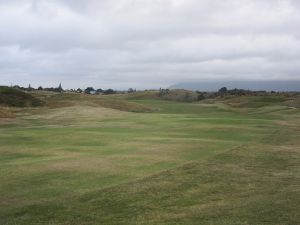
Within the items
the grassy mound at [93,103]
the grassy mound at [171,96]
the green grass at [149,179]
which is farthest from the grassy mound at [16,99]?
the grassy mound at [171,96]

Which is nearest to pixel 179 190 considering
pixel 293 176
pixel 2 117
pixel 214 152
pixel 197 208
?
pixel 197 208

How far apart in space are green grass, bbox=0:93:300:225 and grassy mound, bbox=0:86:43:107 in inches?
1606

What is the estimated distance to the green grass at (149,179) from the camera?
47.2 feet

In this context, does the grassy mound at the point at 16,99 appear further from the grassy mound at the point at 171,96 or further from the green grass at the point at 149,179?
the grassy mound at the point at 171,96

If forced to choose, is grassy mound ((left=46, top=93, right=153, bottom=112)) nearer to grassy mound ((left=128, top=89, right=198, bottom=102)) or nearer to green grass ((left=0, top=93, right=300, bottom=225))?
green grass ((left=0, top=93, right=300, bottom=225))

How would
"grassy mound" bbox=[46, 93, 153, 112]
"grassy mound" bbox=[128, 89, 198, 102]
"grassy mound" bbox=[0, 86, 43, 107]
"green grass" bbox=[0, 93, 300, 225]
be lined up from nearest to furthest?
"green grass" bbox=[0, 93, 300, 225] → "grassy mound" bbox=[0, 86, 43, 107] → "grassy mound" bbox=[46, 93, 153, 112] → "grassy mound" bbox=[128, 89, 198, 102]

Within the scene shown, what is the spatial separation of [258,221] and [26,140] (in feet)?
71.2

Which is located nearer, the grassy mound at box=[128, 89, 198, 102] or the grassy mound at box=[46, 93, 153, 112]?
the grassy mound at box=[46, 93, 153, 112]

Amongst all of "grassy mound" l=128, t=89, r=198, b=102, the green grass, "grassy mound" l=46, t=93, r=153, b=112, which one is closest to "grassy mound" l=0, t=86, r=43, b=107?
"grassy mound" l=46, t=93, r=153, b=112

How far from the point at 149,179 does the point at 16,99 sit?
61.9 metres

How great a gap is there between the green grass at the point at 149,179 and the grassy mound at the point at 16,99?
40.8 metres

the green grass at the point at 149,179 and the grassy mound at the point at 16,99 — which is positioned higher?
the grassy mound at the point at 16,99

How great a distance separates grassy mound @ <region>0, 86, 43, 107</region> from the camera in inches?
2985

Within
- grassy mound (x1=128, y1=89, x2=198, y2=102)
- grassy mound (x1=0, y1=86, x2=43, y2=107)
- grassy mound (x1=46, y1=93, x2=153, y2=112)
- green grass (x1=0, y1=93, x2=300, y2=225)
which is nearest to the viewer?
green grass (x1=0, y1=93, x2=300, y2=225)
